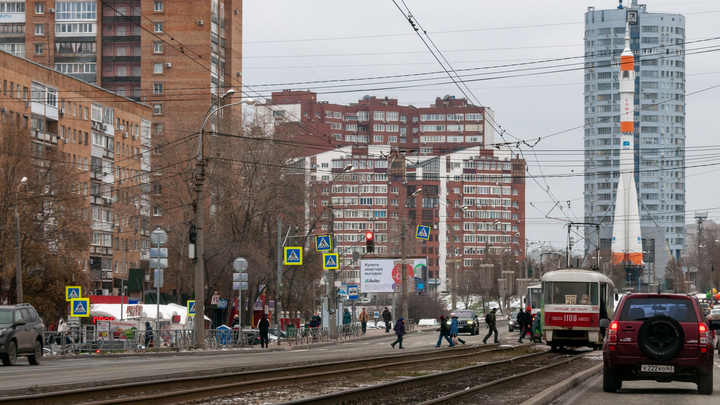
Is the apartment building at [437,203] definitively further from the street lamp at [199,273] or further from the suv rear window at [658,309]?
the suv rear window at [658,309]

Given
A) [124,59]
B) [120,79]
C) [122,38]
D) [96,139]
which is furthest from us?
[120,79]

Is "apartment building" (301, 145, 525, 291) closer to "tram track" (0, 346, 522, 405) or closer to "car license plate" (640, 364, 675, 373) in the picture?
"tram track" (0, 346, 522, 405)

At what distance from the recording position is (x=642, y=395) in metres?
15.6

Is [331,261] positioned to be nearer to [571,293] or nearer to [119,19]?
[571,293]

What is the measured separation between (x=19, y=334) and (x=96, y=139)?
210 ft

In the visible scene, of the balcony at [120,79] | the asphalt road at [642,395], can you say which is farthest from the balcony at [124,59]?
the asphalt road at [642,395]

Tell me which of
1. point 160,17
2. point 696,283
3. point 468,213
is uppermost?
point 160,17

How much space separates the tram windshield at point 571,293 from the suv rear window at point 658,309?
61.9 feet

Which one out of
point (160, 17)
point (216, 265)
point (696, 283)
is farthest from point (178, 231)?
point (696, 283)

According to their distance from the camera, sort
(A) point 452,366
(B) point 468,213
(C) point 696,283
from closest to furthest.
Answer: (A) point 452,366 < (C) point 696,283 < (B) point 468,213

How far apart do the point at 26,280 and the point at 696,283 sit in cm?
13061

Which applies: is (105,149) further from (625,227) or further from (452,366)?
(625,227)

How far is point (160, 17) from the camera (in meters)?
106

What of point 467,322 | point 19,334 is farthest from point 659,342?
point 467,322
